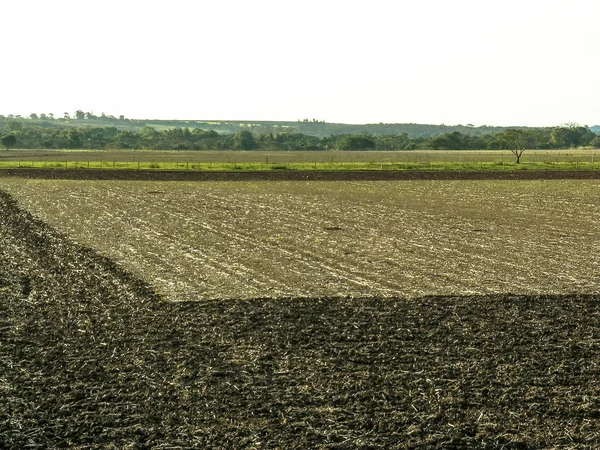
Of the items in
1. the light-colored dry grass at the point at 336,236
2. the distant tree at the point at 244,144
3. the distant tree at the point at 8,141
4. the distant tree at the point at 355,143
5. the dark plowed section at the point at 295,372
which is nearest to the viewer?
the dark plowed section at the point at 295,372

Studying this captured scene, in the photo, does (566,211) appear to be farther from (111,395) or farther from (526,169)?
(526,169)

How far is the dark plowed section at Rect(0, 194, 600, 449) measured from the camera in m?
9.23

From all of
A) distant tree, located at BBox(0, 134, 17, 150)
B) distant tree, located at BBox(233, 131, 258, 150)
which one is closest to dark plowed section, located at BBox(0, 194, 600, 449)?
distant tree, located at BBox(0, 134, 17, 150)

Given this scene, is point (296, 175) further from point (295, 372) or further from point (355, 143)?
point (355, 143)

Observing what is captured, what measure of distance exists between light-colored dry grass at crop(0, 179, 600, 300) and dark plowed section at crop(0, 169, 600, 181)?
30.7 feet

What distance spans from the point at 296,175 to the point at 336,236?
34.9m

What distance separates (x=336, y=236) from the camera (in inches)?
1075

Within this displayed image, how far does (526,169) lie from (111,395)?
215 ft

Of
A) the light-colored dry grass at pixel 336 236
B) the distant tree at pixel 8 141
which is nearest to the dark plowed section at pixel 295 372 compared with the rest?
the light-colored dry grass at pixel 336 236

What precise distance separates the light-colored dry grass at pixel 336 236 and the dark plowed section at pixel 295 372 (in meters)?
2.08

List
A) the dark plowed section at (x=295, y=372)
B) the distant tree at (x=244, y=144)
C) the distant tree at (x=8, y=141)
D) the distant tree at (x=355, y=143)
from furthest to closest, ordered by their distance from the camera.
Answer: the distant tree at (x=244, y=144)
the distant tree at (x=355, y=143)
the distant tree at (x=8, y=141)
the dark plowed section at (x=295, y=372)

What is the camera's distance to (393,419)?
9.62 meters

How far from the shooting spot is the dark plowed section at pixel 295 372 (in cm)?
923

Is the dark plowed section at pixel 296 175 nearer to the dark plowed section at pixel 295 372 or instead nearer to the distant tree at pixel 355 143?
the dark plowed section at pixel 295 372
